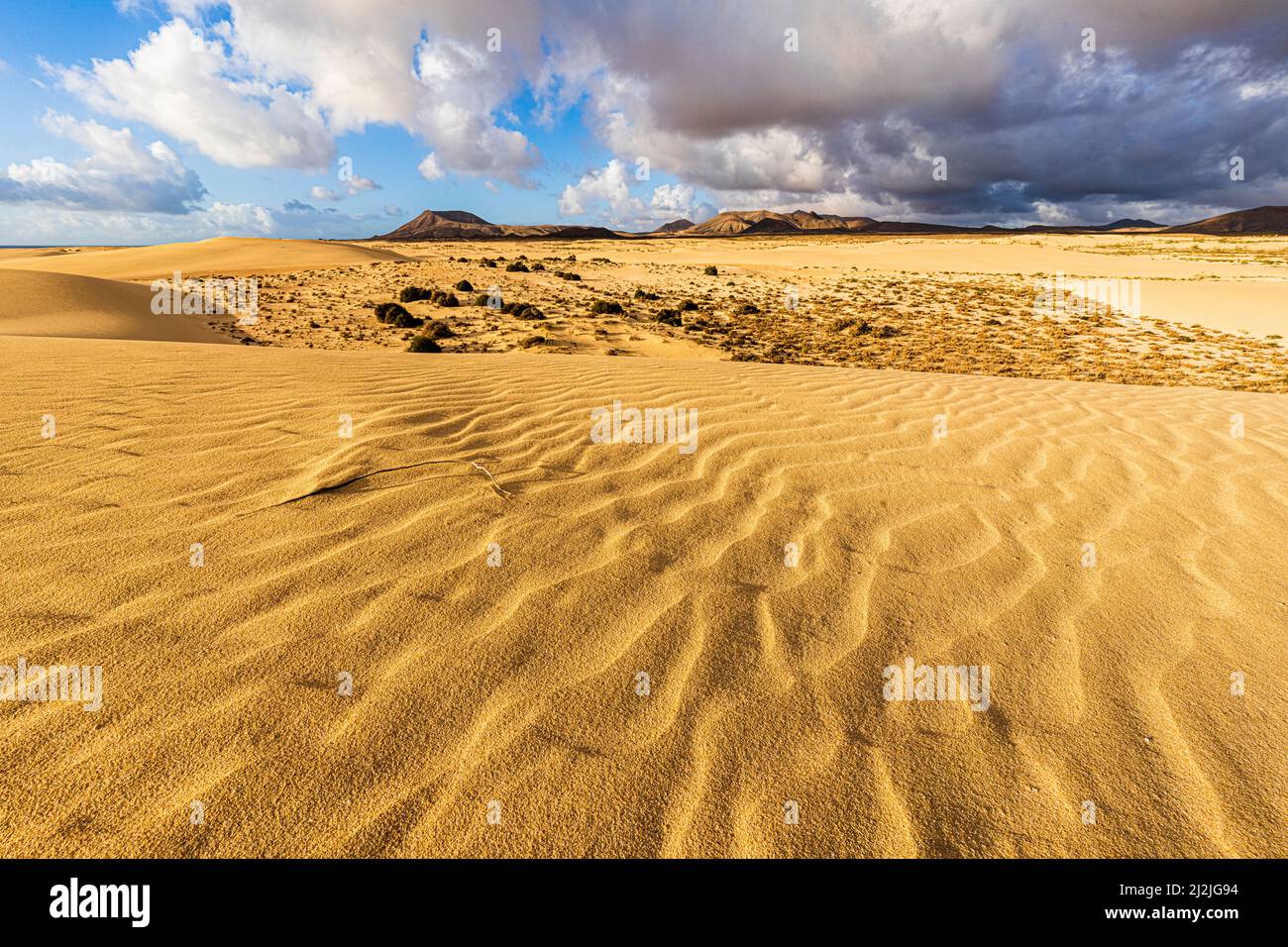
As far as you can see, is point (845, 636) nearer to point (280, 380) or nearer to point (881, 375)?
point (280, 380)

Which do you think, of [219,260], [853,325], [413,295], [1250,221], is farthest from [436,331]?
[1250,221]

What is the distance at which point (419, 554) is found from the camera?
8.24 feet

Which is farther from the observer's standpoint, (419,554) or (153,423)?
(153,423)

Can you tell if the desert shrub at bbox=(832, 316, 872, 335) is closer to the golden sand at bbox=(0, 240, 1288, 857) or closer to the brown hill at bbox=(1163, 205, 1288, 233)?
the golden sand at bbox=(0, 240, 1288, 857)

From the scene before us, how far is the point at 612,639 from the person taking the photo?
2111 mm

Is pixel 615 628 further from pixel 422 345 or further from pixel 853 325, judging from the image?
pixel 853 325

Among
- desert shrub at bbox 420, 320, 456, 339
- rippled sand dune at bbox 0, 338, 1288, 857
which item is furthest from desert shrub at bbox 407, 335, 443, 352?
rippled sand dune at bbox 0, 338, 1288, 857

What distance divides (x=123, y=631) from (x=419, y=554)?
96 cm

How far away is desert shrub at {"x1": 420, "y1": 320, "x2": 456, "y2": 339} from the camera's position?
12125 mm

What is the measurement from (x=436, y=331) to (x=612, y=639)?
11541mm

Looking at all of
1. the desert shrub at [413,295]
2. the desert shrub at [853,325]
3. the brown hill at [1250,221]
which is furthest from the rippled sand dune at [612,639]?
the brown hill at [1250,221]

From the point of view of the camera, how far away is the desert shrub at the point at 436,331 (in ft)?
39.8
